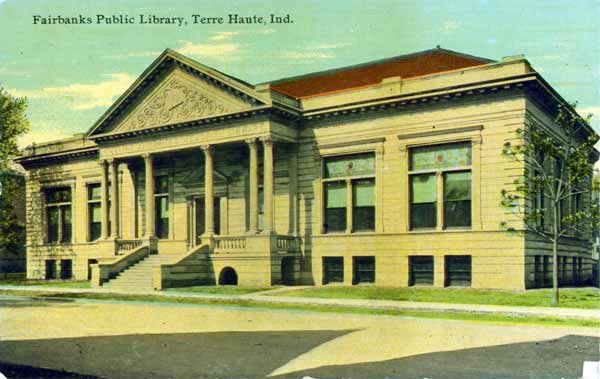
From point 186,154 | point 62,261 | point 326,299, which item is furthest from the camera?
point 62,261

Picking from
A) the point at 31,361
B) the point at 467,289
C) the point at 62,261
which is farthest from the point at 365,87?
the point at 62,261

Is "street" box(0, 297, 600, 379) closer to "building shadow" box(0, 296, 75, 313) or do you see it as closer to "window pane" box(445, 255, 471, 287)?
"building shadow" box(0, 296, 75, 313)

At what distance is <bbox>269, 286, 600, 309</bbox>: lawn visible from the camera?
61.4 ft

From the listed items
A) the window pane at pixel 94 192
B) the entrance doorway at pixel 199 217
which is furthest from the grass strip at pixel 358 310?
the window pane at pixel 94 192

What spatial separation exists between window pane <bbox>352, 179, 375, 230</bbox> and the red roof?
5015 millimetres

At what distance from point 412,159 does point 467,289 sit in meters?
5.99

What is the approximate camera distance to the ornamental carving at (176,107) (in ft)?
93.6

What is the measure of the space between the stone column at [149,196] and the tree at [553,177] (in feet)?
57.9

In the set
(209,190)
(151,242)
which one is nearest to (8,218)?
(151,242)

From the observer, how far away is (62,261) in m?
38.8

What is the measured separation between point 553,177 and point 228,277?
48.6ft

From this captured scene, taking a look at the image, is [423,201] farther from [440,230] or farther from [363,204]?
[363,204]

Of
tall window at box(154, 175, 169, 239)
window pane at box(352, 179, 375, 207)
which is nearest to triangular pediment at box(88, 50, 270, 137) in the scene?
tall window at box(154, 175, 169, 239)

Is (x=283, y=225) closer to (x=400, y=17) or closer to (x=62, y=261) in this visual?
(x=400, y=17)
